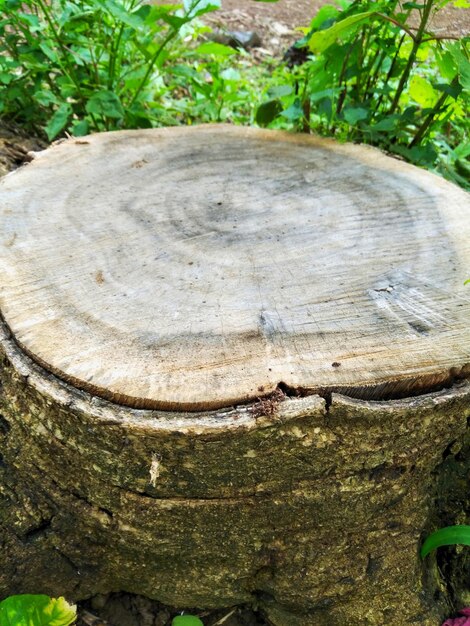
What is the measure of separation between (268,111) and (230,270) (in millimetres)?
1456

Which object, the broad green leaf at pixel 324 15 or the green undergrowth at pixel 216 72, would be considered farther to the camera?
the broad green leaf at pixel 324 15

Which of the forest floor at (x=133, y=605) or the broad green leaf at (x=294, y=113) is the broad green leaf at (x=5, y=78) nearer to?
the forest floor at (x=133, y=605)

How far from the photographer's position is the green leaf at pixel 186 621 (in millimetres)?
1531

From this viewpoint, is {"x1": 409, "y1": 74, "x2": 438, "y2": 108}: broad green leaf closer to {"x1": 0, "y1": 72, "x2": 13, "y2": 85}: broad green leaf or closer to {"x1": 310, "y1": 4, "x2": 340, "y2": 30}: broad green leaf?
{"x1": 310, "y1": 4, "x2": 340, "y2": 30}: broad green leaf

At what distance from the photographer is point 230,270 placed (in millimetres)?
1413

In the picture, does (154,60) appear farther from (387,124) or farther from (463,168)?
(463,168)

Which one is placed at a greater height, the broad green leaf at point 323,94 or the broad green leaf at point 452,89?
the broad green leaf at point 452,89

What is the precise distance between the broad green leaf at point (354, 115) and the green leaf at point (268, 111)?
1.46 ft

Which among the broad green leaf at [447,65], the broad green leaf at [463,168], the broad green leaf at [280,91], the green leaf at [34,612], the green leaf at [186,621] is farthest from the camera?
the broad green leaf at [463,168]

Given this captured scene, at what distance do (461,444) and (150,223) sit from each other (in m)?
0.93

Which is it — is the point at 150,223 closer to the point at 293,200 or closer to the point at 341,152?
the point at 293,200

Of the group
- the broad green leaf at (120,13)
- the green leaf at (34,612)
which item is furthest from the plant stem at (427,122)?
the green leaf at (34,612)

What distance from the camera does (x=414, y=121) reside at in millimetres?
2326

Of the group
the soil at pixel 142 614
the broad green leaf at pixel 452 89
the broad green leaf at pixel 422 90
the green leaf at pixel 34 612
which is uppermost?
the broad green leaf at pixel 452 89
